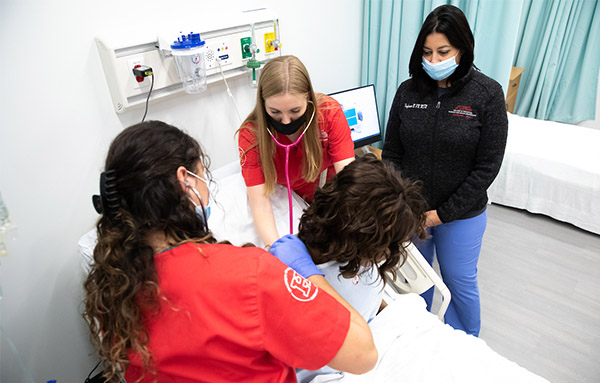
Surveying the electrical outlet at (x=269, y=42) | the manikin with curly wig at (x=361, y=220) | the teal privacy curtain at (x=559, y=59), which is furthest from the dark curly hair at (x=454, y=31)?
the teal privacy curtain at (x=559, y=59)

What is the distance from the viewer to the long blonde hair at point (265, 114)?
1252 mm

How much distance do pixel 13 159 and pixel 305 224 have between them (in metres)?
0.95

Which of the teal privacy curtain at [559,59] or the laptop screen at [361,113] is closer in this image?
the laptop screen at [361,113]

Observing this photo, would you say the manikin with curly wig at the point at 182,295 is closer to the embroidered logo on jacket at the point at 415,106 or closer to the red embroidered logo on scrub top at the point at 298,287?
the red embroidered logo on scrub top at the point at 298,287

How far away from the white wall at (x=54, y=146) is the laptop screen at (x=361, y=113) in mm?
797

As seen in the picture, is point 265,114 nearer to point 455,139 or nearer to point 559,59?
point 455,139

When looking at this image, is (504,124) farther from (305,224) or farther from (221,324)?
(221,324)

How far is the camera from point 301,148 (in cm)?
144

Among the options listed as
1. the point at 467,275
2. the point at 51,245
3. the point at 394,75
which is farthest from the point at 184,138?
the point at 394,75

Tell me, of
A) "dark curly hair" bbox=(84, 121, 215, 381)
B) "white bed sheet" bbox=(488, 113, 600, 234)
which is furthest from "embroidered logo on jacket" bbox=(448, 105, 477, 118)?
"white bed sheet" bbox=(488, 113, 600, 234)

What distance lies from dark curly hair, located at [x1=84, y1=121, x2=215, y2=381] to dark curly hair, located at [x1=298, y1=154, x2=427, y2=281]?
0.35 meters

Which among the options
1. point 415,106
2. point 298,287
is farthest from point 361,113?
→ point 298,287

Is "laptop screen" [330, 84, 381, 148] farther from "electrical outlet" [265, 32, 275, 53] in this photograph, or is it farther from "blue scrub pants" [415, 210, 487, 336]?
"blue scrub pants" [415, 210, 487, 336]

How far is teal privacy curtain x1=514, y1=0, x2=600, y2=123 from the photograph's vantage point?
11.2 feet
